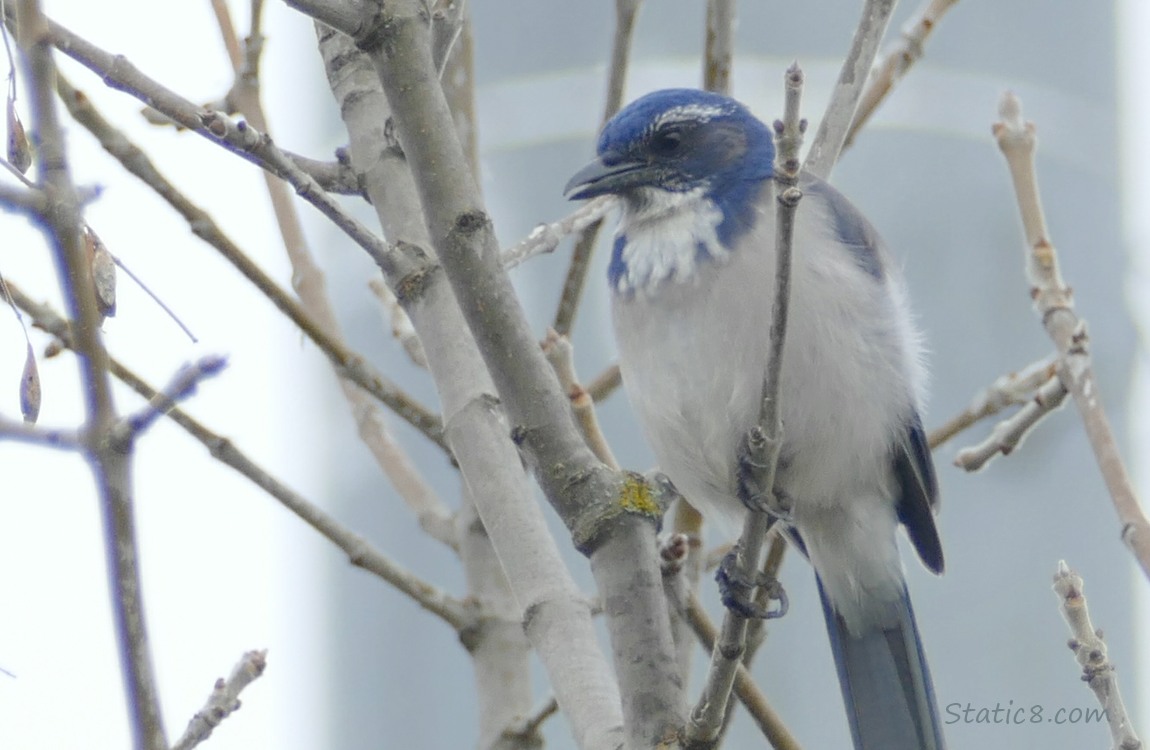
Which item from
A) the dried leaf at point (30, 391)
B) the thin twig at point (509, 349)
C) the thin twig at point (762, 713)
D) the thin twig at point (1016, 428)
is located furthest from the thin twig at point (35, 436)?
the thin twig at point (1016, 428)

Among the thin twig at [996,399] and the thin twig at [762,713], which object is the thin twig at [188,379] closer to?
the thin twig at [762,713]

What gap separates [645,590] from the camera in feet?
8.08

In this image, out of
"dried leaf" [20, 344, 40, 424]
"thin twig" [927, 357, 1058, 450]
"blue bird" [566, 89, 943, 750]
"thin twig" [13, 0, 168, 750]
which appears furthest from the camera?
"thin twig" [927, 357, 1058, 450]

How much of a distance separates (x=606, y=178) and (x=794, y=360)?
76 cm

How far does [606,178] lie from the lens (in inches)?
148

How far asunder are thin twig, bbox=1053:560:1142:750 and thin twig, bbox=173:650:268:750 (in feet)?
4.48

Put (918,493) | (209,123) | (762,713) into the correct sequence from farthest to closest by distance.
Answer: (918,493) < (762,713) < (209,123)

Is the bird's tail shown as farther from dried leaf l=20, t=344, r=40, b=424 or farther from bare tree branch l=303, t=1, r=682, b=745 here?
dried leaf l=20, t=344, r=40, b=424

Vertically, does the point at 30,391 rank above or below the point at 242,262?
below

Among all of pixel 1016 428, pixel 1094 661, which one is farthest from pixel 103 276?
pixel 1016 428

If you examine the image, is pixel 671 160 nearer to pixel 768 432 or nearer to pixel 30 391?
pixel 768 432

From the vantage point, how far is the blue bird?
3.36 meters

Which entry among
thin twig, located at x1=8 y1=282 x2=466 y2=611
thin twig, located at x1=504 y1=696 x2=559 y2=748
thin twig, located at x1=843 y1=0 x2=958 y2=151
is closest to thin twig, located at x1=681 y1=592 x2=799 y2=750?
thin twig, located at x1=504 y1=696 x2=559 y2=748

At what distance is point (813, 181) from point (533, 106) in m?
4.24
